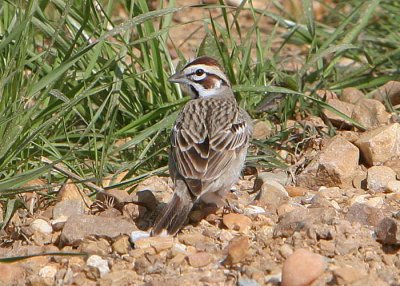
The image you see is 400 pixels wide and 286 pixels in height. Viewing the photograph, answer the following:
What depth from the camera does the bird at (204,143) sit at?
617cm

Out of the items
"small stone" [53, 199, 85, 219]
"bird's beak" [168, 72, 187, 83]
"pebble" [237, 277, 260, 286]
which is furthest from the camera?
"bird's beak" [168, 72, 187, 83]

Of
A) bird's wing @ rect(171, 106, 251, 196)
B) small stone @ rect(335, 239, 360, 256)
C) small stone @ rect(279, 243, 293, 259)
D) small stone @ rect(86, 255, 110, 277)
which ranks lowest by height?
small stone @ rect(335, 239, 360, 256)

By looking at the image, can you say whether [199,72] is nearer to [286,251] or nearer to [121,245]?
[121,245]

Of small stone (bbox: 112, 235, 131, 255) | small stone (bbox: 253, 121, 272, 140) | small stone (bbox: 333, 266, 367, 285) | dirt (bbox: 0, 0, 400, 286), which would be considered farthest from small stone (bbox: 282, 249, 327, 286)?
small stone (bbox: 253, 121, 272, 140)

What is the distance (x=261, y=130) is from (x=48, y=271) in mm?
2400

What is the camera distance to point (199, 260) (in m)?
5.71

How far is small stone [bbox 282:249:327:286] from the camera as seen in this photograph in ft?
17.6

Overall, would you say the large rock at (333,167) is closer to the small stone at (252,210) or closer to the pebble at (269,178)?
the pebble at (269,178)

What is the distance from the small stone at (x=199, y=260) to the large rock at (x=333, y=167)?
1494 millimetres

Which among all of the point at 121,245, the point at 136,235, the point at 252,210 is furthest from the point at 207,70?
the point at 121,245

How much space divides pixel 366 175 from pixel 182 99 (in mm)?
1383

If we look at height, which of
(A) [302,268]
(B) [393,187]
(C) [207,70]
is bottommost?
(B) [393,187]

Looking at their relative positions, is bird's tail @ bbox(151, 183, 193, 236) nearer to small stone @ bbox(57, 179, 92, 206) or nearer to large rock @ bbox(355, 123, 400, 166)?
small stone @ bbox(57, 179, 92, 206)

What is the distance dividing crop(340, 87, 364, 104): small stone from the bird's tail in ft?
7.92
